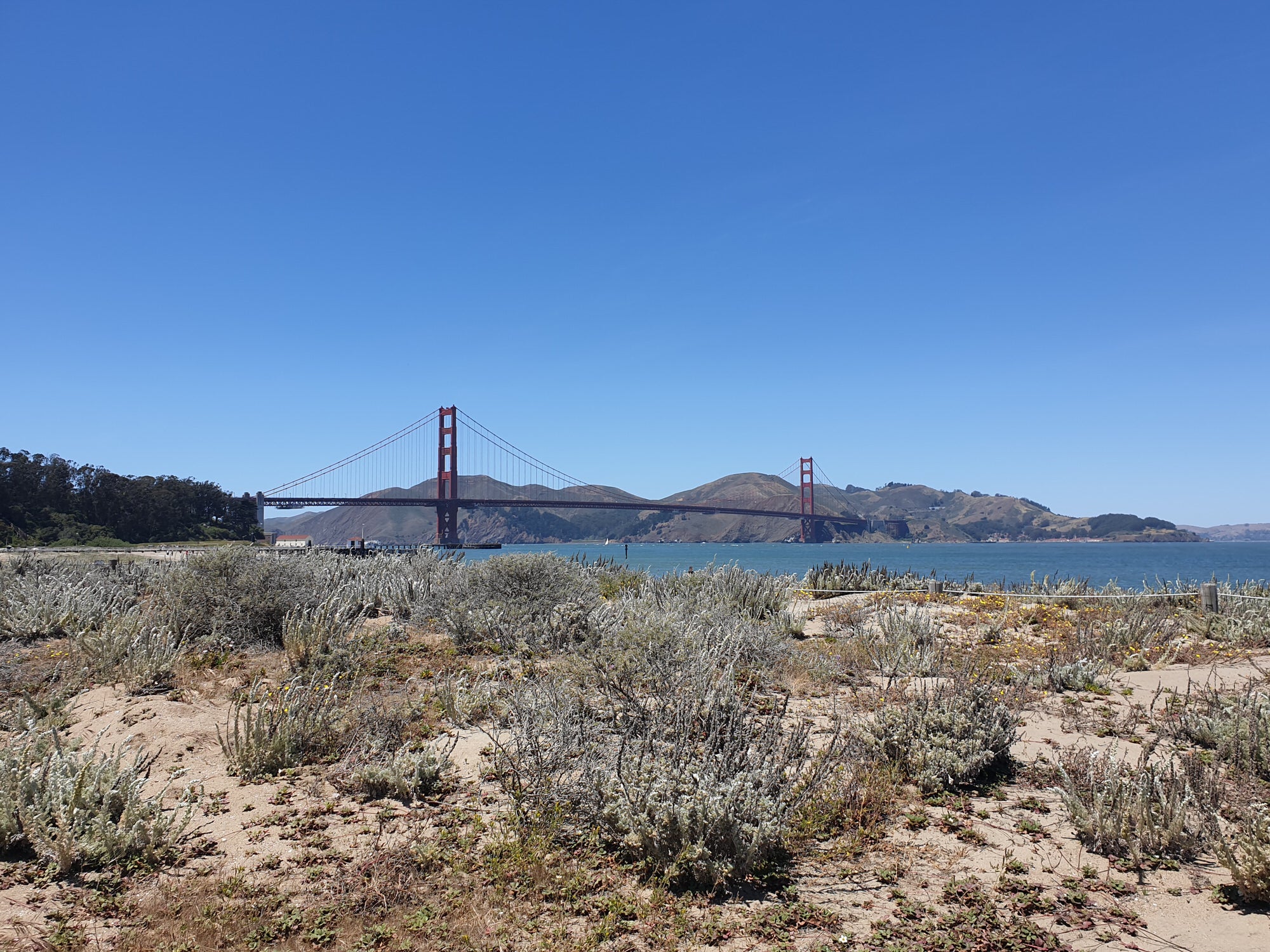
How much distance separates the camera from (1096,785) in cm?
419

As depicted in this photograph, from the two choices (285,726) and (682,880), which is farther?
(285,726)

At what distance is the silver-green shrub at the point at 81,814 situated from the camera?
3609 millimetres

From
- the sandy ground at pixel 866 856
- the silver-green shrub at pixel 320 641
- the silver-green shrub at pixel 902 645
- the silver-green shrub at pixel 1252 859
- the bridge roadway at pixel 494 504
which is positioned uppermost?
the bridge roadway at pixel 494 504

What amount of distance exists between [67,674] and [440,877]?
5.27m

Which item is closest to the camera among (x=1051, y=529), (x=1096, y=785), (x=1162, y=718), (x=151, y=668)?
(x=1096, y=785)

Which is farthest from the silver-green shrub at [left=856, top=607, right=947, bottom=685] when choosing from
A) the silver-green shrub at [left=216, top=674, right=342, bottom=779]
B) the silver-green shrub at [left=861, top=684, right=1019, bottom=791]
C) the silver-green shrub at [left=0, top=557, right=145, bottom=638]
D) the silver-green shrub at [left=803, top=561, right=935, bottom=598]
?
the silver-green shrub at [left=0, top=557, right=145, bottom=638]

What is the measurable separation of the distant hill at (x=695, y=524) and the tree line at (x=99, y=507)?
23.5m

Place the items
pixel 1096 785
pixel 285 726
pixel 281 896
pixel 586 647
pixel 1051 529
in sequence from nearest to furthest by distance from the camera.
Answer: pixel 281 896 < pixel 1096 785 < pixel 285 726 < pixel 586 647 < pixel 1051 529

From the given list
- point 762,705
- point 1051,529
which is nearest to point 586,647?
point 762,705

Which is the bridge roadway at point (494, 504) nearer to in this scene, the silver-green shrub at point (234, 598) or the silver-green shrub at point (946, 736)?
the silver-green shrub at point (234, 598)

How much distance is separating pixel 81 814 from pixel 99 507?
2544 inches

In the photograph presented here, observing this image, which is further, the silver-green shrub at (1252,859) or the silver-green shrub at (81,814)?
the silver-green shrub at (81,814)

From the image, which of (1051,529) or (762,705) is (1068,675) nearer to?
(762,705)

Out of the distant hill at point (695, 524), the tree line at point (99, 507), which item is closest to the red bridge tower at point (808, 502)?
the distant hill at point (695, 524)
